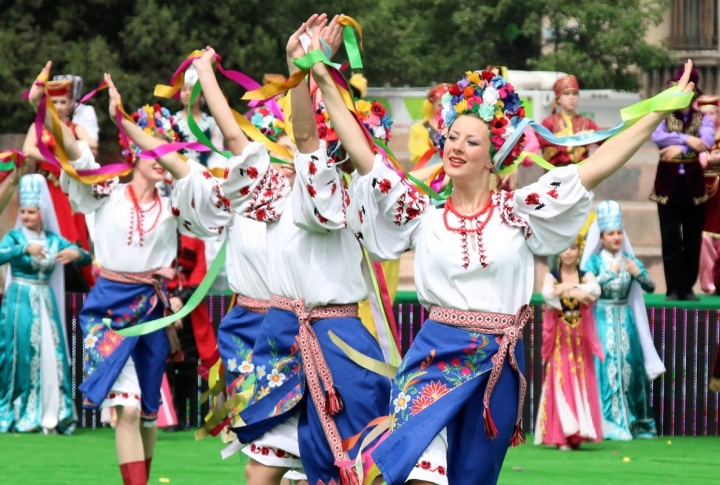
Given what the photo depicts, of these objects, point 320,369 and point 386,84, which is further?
point 386,84

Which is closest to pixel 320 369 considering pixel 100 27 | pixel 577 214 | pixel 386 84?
pixel 577 214

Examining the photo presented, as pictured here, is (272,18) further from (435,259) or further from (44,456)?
(435,259)

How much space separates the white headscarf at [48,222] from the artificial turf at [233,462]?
830mm

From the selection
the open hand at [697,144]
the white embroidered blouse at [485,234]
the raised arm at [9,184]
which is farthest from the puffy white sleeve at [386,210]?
the open hand at [697,144]

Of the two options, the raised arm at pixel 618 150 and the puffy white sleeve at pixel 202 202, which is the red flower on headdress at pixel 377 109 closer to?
the puffy white sleeve at pixel 202 202

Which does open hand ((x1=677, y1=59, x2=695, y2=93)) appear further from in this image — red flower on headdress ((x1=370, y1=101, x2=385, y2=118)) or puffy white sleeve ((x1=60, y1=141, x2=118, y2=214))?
puffy white sleeve ((x1=60, y1=141, x2=118, y2=214))

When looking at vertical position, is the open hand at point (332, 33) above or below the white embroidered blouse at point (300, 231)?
above

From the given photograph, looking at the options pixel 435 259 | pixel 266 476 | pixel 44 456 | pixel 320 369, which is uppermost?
pixel 435 259

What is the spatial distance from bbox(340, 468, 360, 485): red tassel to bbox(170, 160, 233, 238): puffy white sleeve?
1.36 metres

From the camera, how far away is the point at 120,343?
733 centimetres

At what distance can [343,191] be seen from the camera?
5566mm

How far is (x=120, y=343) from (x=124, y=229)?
575mm

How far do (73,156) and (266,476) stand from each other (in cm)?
224

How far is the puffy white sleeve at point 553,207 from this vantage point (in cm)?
498
